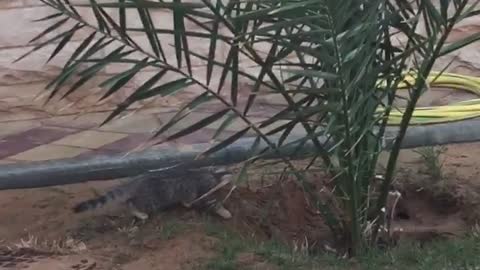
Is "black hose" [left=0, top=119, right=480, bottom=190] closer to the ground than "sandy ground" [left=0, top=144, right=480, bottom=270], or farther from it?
farther from it

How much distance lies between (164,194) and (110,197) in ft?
0.73

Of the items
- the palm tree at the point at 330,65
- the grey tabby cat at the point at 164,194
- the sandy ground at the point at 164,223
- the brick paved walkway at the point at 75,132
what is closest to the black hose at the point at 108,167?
the grey tabby cat at the point at 164,194

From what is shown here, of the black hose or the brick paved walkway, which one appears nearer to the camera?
the black hose

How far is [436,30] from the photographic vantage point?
9.82 feet

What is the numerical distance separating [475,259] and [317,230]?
76cm

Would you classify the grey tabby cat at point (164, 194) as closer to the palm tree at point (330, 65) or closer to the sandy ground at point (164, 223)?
the sandy ground at point (164, 223)

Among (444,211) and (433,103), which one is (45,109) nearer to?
(433,103)

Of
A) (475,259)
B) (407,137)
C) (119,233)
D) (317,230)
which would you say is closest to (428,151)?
(407,137)

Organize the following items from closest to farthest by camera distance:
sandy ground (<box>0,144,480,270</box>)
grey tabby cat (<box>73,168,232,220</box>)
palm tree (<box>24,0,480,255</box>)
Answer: palm tree (<box>24,0,480,255</box>), sandy ground (<box>0,144,480,270</box>), grey tabby cat (<box>73,168,232,220</box>)

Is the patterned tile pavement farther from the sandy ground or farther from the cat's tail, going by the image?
the cat's tail

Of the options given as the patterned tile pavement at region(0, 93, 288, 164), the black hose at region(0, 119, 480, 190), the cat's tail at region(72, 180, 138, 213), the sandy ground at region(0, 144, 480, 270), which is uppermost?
the patterned tile pavement at region(0, 93, 288, 164)

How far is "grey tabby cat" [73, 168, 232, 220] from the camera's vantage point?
3932 millimetres

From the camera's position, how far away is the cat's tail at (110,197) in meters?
3.99

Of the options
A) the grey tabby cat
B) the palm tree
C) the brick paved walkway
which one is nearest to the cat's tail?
the grey tabby cat
